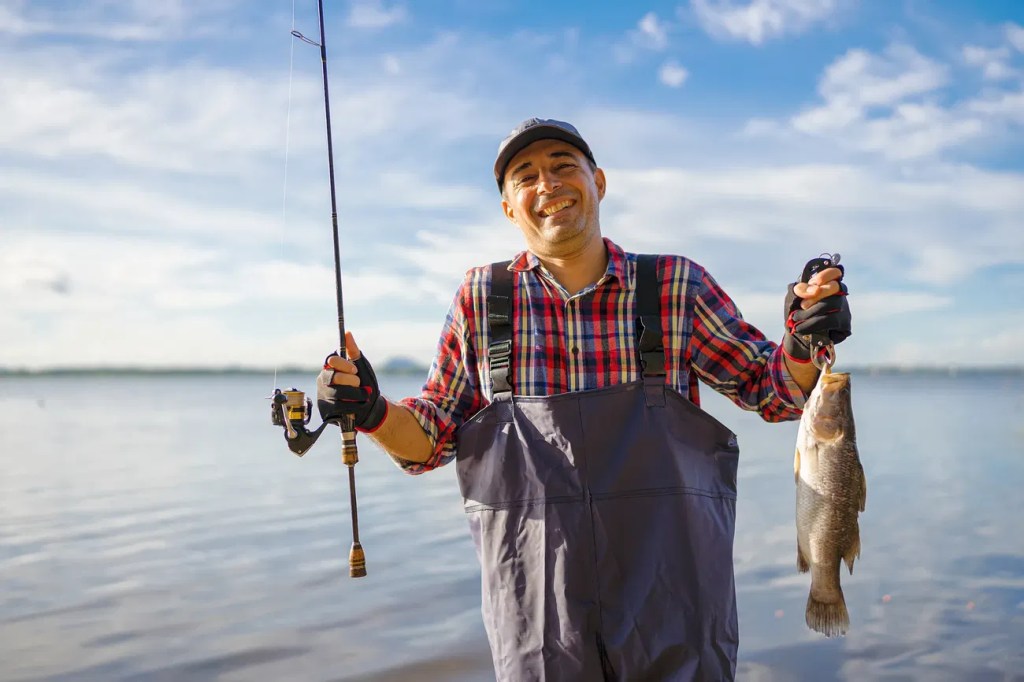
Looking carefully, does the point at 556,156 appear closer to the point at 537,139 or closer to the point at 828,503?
the point at 537,139

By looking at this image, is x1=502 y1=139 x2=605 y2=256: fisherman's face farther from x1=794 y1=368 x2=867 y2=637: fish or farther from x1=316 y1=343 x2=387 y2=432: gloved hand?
x1=794 y1=368 x2=867 y2=637: fish

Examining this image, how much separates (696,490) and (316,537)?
7.82m

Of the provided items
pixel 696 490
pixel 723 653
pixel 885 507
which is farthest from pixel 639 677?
pixel 885 507

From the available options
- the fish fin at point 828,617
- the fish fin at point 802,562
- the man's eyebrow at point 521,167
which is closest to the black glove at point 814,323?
the fish fin at point 802,562

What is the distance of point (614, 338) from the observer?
10.5 ft

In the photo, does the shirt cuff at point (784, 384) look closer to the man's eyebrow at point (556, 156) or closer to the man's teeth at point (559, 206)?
the man's teeth at point (559, 206)

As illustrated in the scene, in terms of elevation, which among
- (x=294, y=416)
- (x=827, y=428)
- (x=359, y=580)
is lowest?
(x=359, y=580)

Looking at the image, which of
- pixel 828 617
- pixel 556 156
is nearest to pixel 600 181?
pixel 556 156

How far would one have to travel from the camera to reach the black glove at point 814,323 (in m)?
2.77

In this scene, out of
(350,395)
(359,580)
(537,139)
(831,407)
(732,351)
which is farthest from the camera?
(359,580)

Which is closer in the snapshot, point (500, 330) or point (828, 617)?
point (828, 617)

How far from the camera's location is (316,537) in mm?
10031

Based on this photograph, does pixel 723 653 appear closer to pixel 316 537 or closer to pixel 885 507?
pixel 316 537

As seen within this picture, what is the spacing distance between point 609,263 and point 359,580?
19.2 ft
